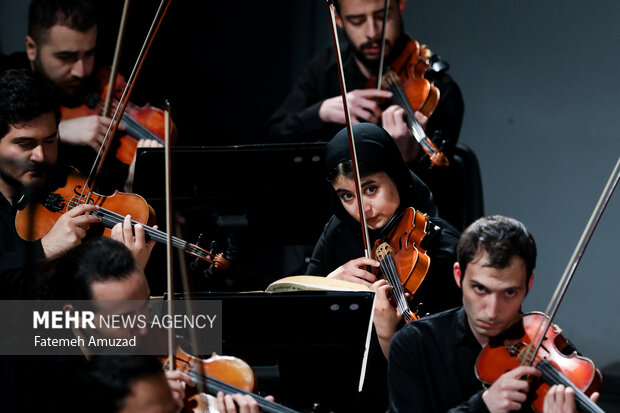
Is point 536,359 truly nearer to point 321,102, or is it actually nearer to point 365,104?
point 365,104

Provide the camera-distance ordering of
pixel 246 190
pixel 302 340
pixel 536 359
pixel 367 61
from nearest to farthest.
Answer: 1. pixel 536 359
2. pixel 302 340
3. pixel 246 190
4. pixel 367 61

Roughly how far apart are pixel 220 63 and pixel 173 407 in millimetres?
2348

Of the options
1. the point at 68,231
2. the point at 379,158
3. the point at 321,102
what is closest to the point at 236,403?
Result: the point at 68,231

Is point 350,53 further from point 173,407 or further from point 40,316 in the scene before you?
point 173,407

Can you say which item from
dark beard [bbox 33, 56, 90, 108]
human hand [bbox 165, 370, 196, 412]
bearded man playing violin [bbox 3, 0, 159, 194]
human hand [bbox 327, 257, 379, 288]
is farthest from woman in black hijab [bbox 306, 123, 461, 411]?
dark beard [bbox 33, 56, 90, 108]

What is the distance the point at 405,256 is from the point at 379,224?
139 mm

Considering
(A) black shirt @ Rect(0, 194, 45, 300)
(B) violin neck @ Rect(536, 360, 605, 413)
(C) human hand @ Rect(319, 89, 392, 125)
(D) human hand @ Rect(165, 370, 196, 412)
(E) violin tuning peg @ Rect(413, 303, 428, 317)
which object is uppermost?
(C) human hand @ Rect(319, 89, 392, 125)

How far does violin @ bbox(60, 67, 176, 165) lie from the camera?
8.85ft

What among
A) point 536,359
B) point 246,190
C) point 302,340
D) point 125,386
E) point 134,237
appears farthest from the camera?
point 246,190

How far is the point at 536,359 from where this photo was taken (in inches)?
67.3

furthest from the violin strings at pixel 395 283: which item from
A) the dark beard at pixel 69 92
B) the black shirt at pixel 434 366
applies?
the dark beard at pixel 69 92

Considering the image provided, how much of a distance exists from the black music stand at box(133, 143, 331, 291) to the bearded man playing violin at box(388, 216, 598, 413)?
24.3 inches

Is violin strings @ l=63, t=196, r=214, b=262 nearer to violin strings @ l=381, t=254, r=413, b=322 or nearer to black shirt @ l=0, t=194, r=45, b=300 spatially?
black shirt @ l=0, t=194, r=45, b=300

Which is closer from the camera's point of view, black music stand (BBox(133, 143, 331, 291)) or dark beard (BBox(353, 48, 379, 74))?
black music stand (BBox(133, 143, 331, 291))
